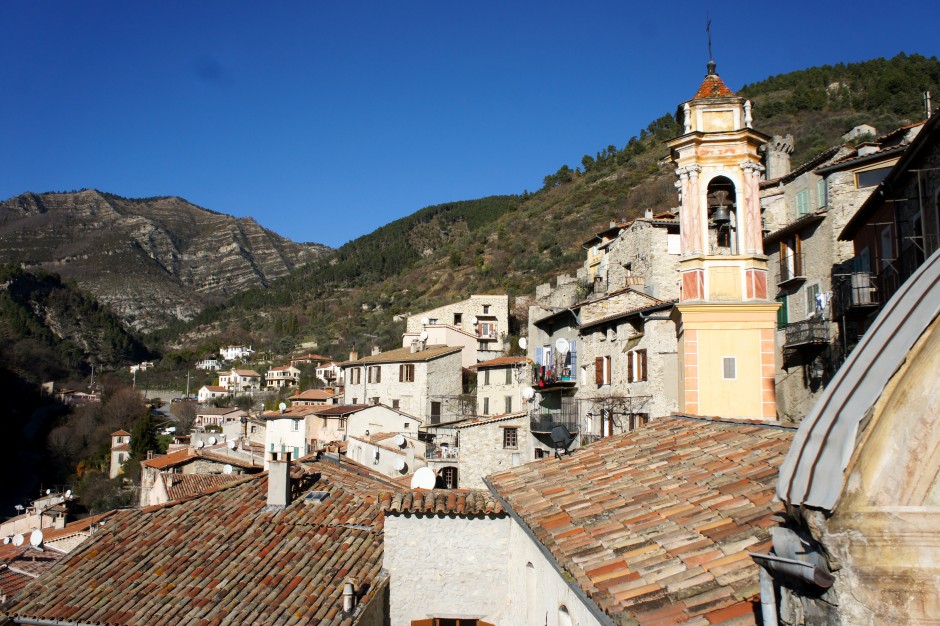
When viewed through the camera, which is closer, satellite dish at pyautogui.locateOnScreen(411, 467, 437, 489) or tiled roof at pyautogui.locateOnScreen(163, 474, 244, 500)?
satellite dish at pyautogui.locateOnScreen(411, 467, 437, 489)

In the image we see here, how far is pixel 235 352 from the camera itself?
402ft

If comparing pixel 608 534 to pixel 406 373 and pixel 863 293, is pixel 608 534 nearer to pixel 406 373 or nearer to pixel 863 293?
pixel 863 293

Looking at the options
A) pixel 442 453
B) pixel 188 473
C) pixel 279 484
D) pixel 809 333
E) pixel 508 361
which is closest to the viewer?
pixel 279 484

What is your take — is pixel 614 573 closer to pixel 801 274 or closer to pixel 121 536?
pixel 121 536

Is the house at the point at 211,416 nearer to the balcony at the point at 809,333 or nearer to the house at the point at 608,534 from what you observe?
the balcony at the point at 809,333

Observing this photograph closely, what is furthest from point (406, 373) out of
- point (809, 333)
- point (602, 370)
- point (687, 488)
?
point (687, 488)

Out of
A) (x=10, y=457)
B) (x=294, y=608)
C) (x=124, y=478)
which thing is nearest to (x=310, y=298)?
(x=10, y=457)

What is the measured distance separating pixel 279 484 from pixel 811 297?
22.7m

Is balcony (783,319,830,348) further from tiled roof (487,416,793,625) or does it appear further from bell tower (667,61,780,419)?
tiled roof (487,416,793,625)

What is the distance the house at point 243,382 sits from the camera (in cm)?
9440

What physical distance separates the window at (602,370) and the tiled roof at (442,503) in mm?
19651

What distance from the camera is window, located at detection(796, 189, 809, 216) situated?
32.4 metres

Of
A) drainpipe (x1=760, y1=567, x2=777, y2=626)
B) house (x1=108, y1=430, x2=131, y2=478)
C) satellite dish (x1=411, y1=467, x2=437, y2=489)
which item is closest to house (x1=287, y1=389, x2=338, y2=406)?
house (x1=108, y1=430, x2=131, y2=478)

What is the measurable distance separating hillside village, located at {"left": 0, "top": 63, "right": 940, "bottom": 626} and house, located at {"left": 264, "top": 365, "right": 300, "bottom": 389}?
57203 millimetres
